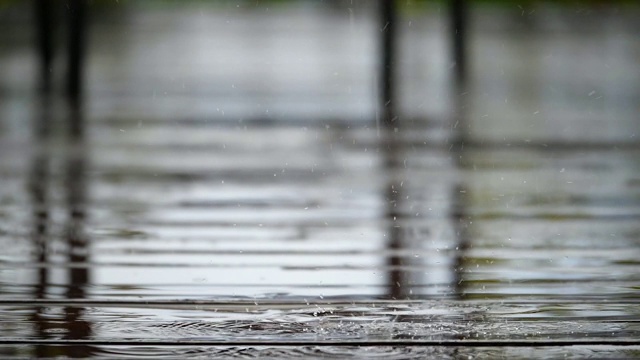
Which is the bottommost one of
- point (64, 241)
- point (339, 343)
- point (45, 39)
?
point (339, 343)

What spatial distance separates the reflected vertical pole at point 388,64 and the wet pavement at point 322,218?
0.17ft

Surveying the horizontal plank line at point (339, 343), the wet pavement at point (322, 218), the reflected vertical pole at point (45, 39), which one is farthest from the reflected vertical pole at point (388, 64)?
the horizontal plank line at point (339, 343)

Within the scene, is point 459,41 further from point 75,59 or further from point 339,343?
point 339,343

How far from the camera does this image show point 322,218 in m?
1.63

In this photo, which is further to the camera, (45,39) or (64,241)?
(45,39)

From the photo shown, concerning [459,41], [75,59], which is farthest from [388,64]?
[75,59]

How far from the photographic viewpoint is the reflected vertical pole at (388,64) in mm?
3225

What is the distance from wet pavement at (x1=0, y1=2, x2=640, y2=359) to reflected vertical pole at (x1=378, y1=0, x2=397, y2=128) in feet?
0.17

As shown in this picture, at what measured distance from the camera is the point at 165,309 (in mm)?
1072

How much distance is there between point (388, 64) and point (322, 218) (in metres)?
1.67

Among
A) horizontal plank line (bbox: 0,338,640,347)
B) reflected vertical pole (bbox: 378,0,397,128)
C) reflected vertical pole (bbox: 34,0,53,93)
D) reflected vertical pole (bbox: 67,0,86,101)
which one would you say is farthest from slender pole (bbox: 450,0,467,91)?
horizontal plank line (bbox: 0,338,640,347)

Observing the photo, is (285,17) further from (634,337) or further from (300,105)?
(634,337)

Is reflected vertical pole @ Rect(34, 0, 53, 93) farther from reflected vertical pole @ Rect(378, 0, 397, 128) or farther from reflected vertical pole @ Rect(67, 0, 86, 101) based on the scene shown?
reflected vertical pole @ Rect(378, 0, 397, 128)

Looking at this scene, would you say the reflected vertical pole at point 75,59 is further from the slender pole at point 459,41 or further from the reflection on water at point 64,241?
the slender pole at point 459,41
